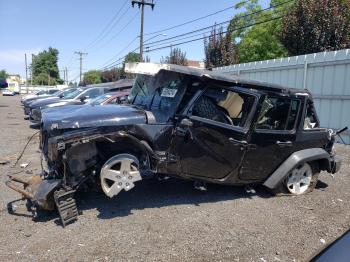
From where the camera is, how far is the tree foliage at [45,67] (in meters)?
105

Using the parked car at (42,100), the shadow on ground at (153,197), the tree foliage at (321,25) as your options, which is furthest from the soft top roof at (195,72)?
the tree foliage at (321,25)

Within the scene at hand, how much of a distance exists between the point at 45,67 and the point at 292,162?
110 meters

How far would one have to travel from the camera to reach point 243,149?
5.35m

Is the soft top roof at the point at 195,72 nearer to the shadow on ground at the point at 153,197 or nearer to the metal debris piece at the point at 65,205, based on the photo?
the shadow on ground at the point at 153,197

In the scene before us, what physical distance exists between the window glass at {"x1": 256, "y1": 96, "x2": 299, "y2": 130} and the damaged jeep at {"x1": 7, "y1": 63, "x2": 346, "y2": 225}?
0.02 m

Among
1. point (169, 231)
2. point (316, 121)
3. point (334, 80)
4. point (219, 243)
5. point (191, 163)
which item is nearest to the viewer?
point (219, 243)

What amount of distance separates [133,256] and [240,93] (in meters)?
2.85

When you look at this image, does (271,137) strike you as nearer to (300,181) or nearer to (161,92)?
(300,181)

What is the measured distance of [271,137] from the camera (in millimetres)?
5586

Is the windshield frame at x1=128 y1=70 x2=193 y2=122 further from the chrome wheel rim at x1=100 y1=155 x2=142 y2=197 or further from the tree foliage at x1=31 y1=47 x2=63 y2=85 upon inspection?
the tree foliage at x1=31 y1=47 x2=63 y2=85

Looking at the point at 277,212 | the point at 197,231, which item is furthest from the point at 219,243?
the point at 277,212

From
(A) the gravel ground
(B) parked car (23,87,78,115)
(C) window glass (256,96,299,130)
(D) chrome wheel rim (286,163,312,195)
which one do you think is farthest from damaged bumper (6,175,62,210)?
(B) parked car (23,87,78,115)

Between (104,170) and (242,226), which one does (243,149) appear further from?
→ (104,170)

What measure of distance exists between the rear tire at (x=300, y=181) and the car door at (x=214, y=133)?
116cm
